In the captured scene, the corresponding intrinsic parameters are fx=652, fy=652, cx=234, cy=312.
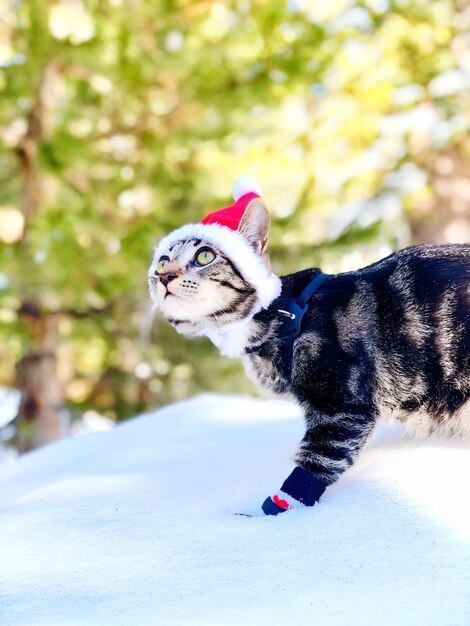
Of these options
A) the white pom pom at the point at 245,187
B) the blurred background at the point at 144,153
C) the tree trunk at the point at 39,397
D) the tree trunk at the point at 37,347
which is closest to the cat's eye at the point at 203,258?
the white pom pom at the point at 245,187

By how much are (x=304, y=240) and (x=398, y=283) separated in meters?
3.29

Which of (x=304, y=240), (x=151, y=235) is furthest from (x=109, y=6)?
(x=304, y=240)

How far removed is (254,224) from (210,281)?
0.24 meters

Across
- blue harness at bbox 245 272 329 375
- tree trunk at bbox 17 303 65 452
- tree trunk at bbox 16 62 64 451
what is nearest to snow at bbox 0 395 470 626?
blue harness at bbox 245 272 329 375

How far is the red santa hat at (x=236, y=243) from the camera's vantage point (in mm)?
1789

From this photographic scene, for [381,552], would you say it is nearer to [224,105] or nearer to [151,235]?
[151,235]

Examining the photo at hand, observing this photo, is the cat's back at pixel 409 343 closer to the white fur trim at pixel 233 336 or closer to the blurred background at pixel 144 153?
the white fur trim at pixel 233 336

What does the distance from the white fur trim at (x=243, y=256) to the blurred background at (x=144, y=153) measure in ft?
6.78

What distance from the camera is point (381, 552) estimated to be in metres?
1.41

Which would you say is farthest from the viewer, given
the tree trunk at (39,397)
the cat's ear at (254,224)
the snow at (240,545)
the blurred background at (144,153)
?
the tree trunk at (39,397)

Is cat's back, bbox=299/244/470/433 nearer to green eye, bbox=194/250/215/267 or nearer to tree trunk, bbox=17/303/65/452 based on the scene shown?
green eye, bbox=194/250/215/267

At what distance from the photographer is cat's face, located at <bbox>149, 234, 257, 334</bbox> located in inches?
68.8

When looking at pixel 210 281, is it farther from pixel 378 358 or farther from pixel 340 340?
pixel 378 358

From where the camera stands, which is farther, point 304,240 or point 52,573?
point 304,240
